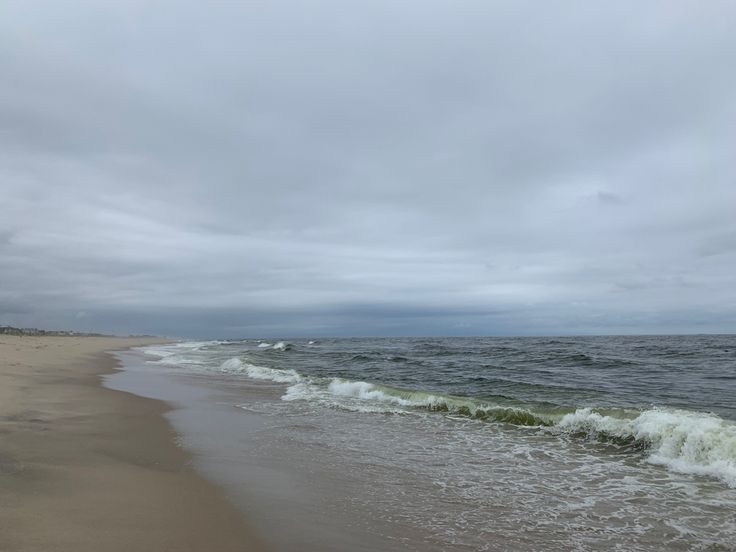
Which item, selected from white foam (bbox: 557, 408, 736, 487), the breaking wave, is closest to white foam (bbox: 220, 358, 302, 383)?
the breaking wave

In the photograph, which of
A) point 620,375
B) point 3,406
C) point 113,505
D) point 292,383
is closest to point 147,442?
point 113,505

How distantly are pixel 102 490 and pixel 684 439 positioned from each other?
9.63m

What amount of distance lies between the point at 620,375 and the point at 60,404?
21.8 m

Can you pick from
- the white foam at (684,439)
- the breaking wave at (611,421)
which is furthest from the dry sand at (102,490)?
the white foam at (684,439)

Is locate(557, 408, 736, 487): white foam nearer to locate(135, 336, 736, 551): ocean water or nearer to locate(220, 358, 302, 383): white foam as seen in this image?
locate(135, 336, 736, 551): ocean water

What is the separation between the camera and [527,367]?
2659 centimetres

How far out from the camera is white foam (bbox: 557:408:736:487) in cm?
806

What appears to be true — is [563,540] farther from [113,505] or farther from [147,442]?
[147,442]

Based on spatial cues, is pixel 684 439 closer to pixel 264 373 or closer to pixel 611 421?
pixel 611 421

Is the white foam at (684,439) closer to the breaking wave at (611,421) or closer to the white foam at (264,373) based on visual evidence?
the breaking wave at (611,421)

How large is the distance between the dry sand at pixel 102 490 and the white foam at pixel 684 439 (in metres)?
7.48

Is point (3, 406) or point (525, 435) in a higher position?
point (3, 406)

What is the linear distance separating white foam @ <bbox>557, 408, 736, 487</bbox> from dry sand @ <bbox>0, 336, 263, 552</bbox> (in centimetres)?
748

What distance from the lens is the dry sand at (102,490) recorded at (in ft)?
14.7
